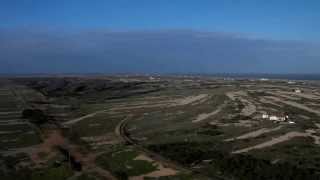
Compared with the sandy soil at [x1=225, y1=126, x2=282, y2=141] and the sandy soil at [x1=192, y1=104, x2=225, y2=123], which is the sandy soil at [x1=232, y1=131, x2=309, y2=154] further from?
the sandy soil at [x1=192, y1=104, x2=225, y2=123]

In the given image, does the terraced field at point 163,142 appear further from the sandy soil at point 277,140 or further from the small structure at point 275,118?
the small structure at point 275,118

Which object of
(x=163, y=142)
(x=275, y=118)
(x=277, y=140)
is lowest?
(x=163, y=142)

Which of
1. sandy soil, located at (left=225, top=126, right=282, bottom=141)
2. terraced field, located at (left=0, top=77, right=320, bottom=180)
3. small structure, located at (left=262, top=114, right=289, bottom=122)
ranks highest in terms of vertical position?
small structure, located at (left=262, top=114, right=289, bottom=122)

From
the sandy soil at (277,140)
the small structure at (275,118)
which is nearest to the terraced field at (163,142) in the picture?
the sandy soil at (277,140)

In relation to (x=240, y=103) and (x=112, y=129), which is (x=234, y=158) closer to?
(x=112, y=129)

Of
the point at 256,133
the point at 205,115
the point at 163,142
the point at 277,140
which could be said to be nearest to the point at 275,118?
the point at 205,115

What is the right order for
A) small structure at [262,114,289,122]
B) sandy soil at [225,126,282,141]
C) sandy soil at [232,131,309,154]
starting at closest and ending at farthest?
sandy soil at [232,131,309,154]
sandy soil at [225,126,282,141]
small structure at [262,114,289,122]

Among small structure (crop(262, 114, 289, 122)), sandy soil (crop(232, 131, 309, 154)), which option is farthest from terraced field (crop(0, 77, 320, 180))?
small structure (crop(262, 114, 289, 122))

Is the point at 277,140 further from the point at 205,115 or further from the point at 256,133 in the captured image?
the point at 205,115
